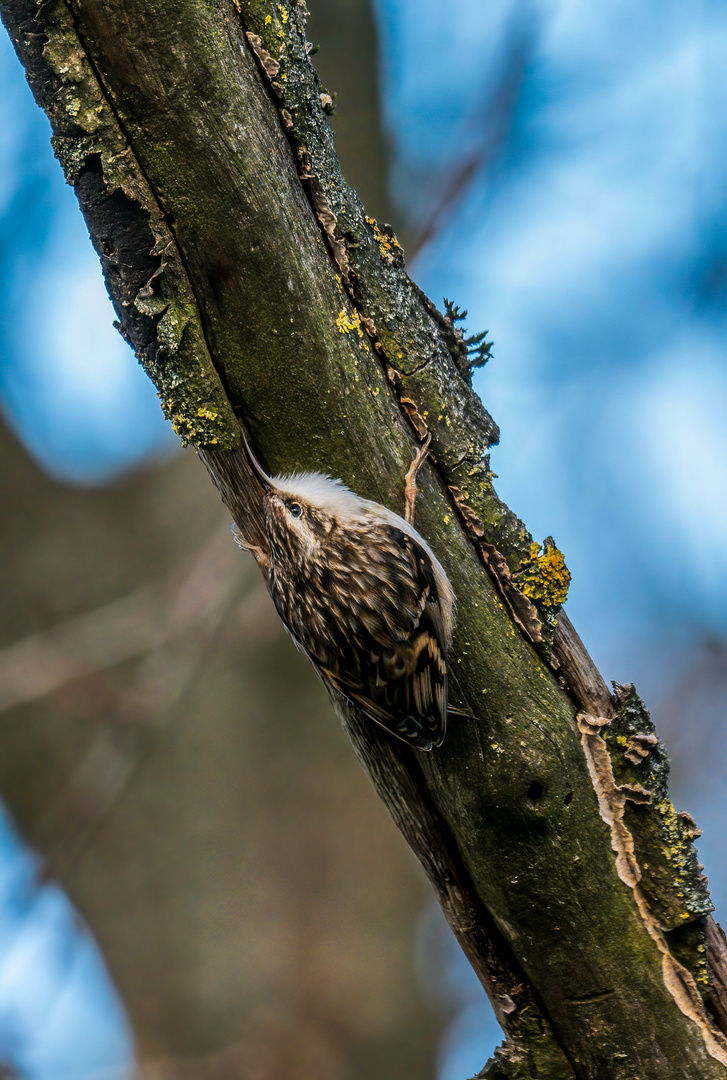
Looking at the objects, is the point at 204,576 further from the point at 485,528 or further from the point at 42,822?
the point at 485,528

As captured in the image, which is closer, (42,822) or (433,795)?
(433,795)

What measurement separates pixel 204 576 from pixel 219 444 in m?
2.25

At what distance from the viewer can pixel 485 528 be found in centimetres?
182

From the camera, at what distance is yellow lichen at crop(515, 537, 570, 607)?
71.2 inches

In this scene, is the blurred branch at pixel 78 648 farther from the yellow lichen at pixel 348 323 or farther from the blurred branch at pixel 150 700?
the yellow lichen at pixel 348 323

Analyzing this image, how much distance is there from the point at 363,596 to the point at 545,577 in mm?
493

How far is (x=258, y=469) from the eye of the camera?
1.76 meters

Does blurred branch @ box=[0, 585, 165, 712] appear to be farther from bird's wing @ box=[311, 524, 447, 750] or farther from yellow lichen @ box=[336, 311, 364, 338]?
yellow lichen @ box=[336, 311, 364, 338]

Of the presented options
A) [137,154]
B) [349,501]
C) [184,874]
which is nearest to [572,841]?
[349,501]

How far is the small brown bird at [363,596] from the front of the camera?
1.77 m

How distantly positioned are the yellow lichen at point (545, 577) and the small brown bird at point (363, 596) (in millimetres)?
185

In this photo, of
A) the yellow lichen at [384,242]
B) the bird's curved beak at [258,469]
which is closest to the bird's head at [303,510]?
the bird's curved beak at [258,469]

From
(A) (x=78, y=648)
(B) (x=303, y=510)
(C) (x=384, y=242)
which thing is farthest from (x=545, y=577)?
(A) (x=78, y=648)

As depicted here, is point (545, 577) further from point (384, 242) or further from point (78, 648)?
point (78, 648)
